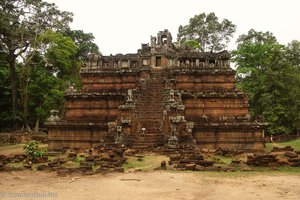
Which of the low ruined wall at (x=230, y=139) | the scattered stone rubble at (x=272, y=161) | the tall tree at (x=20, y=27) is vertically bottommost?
the scattered stone rubble at (x=272, y=161)

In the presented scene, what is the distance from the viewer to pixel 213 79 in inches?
991

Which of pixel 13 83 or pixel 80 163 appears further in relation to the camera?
pixel 13 83

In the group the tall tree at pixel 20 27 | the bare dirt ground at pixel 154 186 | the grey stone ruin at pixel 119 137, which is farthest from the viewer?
the tall tree at pixel 20 27

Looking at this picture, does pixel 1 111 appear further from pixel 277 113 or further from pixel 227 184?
pixel 227 184

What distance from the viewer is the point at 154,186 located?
10961 mm

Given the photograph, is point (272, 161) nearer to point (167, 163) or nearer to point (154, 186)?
point (167, 163)

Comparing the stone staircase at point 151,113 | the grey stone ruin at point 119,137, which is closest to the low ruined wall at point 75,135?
the grey stone ruin at point 119,137

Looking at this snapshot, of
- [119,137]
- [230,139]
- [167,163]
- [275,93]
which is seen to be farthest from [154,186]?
[275,93]

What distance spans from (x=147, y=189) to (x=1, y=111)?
35.4 meters

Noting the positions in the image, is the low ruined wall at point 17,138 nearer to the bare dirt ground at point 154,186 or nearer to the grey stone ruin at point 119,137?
the grey stone ruin at point 119,137

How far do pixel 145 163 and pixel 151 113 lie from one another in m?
6.76

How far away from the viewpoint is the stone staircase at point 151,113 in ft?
66.7

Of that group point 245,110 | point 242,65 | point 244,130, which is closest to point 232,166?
point 244,130

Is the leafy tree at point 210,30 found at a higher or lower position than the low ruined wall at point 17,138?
higher
